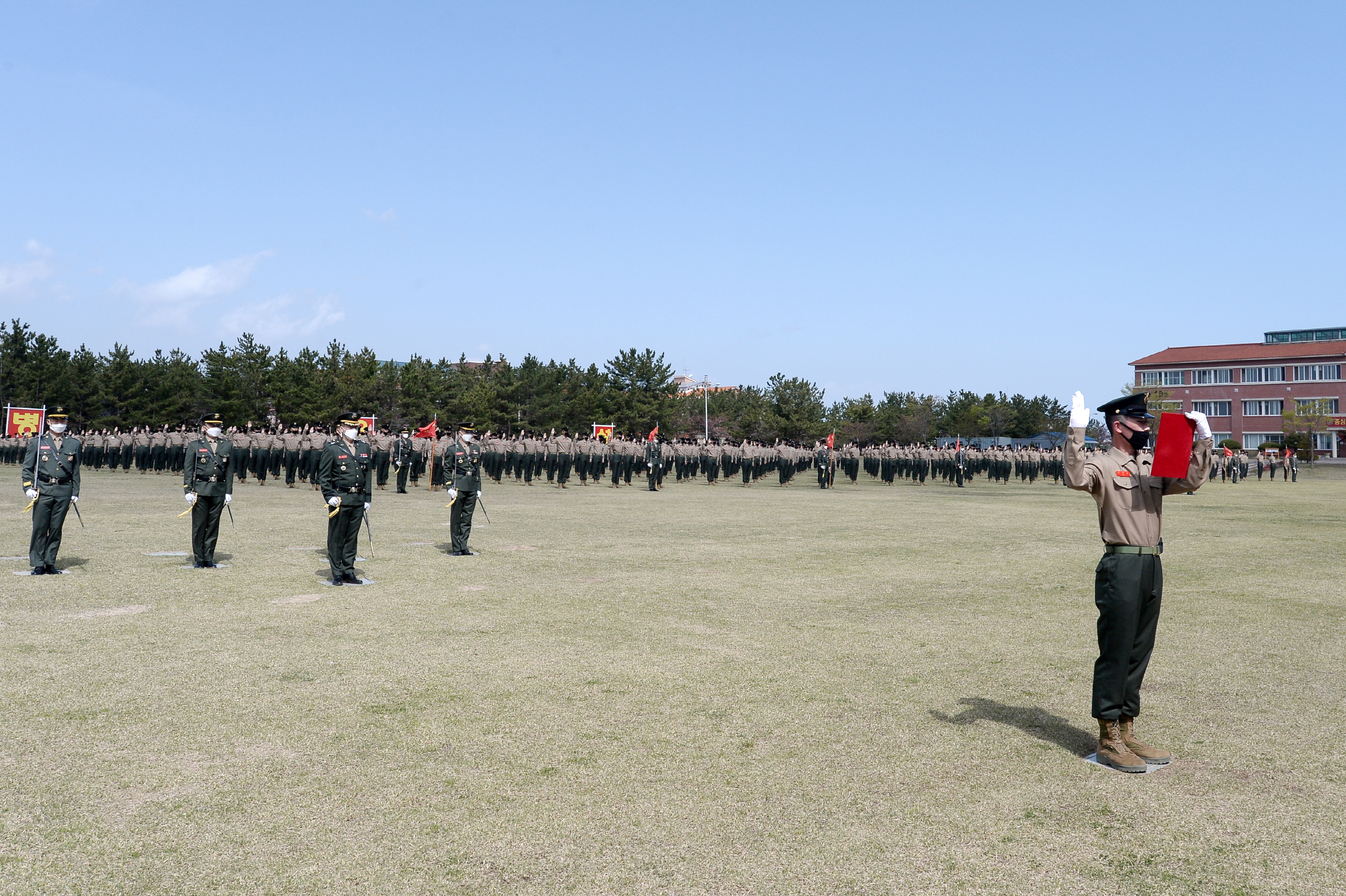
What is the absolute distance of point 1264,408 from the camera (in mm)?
94000

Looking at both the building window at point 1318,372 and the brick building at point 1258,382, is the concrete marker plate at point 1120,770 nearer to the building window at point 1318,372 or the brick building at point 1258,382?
the brick building at point 1258,382

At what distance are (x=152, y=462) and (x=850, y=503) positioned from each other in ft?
98.6

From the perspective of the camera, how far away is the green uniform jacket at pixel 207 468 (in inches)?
458

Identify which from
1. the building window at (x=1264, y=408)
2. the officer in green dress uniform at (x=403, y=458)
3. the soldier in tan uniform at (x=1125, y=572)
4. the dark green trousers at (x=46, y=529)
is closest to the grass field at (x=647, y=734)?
the soldier in tan uniform at (x=1125, y=572)

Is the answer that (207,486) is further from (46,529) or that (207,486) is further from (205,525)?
(46,529)

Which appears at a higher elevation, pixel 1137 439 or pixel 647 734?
pixel 1137 439

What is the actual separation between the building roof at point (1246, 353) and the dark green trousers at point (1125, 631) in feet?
338

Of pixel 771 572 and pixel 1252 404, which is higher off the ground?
pixel 1252 404

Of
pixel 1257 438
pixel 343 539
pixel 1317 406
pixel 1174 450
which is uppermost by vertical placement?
pixel 1317 406

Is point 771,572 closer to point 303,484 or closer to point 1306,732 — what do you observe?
point 1306,732

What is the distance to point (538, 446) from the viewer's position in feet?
118

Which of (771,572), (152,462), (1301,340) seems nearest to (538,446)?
(152,462)

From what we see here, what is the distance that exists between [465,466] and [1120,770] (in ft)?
33.5

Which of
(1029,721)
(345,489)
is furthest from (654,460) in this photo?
(1029,721)
